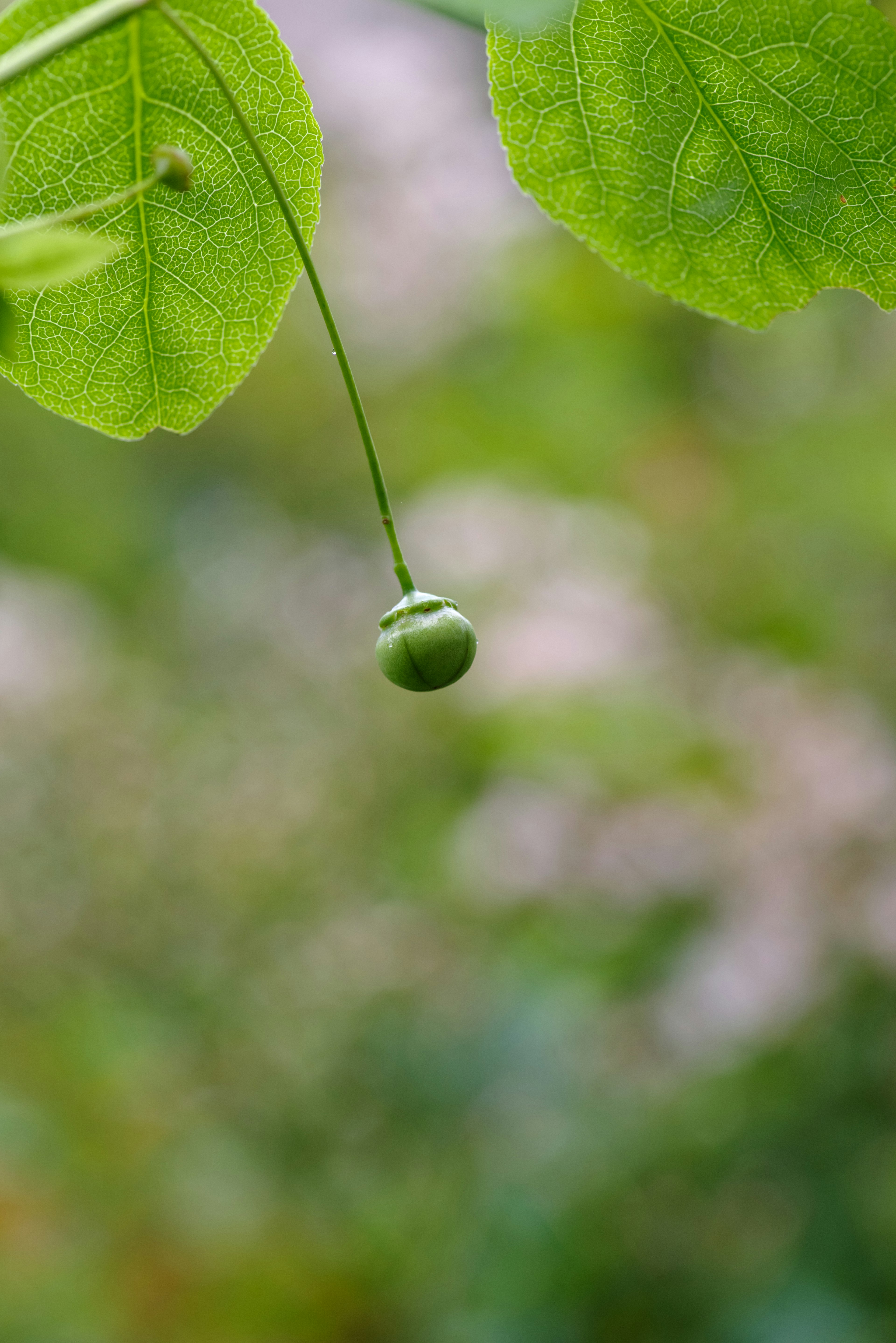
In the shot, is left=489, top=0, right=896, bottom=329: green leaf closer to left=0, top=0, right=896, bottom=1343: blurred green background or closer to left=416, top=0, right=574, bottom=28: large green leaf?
Result: left=416, top=0, right=574, bottom=28: large green leaf

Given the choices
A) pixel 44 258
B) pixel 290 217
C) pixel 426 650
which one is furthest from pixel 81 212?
pixel 426 650

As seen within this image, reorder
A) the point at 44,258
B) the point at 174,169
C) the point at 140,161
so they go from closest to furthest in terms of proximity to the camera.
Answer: the point at 44,258
the point at 174,169
the point at 140,161

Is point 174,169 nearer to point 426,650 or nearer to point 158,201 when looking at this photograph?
point 158,201

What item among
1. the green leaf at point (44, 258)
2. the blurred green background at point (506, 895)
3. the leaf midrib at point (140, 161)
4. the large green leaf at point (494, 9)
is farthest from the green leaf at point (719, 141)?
the blurred green background at point (506, 895)

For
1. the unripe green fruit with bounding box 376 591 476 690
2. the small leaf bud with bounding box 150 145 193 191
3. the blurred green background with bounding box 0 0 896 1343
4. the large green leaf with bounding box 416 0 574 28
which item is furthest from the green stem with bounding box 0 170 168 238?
the blurred green background with bounding box 0 0 896 1343

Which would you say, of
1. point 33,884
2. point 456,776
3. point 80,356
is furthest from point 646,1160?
point 80,356

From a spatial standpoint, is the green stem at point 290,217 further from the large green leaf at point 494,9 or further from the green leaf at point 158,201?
the large green leaf at point 494,9
